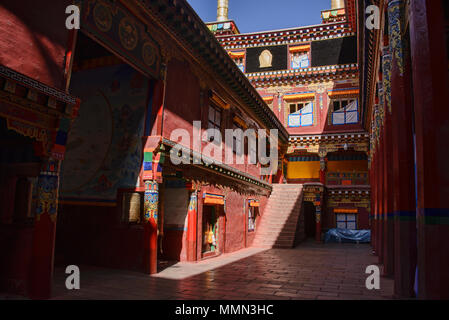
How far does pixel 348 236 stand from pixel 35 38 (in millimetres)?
17916

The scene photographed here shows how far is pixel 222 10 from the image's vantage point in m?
29.9

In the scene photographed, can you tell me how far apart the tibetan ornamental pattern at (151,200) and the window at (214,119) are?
12.9 ft

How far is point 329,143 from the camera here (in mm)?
23141

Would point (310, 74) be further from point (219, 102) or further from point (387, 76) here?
point (387, 76)

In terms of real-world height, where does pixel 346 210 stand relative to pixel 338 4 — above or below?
below

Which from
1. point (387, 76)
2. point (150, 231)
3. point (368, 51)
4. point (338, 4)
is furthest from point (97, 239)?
point (338, 4)

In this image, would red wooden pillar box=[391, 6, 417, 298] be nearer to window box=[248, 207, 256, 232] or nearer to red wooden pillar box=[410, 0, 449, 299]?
red wooden pillar box=[410, 0, 449, 299]

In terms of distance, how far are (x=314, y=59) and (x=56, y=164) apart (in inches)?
834

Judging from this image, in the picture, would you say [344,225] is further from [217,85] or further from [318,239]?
[217,85]

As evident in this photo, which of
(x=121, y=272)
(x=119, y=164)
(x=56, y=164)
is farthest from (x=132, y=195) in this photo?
(x=56, y=164)

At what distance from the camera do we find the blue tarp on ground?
19.0m

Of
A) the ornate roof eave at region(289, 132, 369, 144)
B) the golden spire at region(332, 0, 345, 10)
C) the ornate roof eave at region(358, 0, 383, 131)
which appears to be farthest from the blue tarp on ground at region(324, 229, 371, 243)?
the golden spire at region(332, 0, 345, 10)

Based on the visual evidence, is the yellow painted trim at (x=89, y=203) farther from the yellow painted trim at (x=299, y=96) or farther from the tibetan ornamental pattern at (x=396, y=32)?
the yellow painted trim at (x=299, y=96)

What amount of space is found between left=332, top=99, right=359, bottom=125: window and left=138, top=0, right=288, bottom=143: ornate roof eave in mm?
10311
